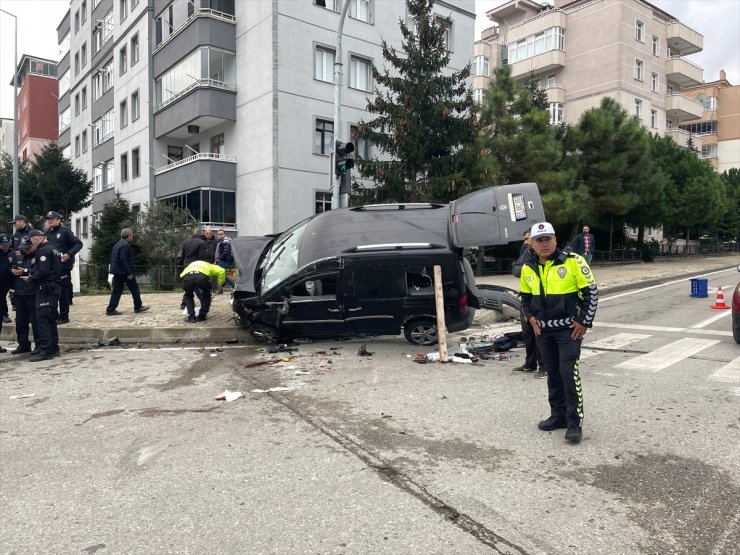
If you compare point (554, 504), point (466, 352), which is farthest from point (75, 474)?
point (466, 352)

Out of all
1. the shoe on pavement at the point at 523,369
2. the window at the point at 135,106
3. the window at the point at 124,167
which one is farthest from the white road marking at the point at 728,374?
the window at the point at 124,167

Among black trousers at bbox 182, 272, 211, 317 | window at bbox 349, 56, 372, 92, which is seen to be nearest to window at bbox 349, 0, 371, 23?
window at bbox 349, 56, 372, 92

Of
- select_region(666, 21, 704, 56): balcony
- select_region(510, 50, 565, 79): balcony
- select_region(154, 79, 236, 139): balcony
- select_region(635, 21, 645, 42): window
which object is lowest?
select_region(154, 79, 236, 139): balcony

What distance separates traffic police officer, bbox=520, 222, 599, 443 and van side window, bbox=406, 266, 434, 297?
11.8 feet

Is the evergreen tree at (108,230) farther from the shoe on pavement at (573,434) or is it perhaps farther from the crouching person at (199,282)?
the shoe on pavement at (573,434)

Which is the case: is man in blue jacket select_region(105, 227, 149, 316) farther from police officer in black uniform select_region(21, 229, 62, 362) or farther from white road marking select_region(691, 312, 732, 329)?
white road marking select_region(691, 312, 732, 329)

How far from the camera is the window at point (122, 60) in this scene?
32719 millimetres

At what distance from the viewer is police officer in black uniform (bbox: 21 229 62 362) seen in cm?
769

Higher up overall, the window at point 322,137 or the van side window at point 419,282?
the window at point 322,137

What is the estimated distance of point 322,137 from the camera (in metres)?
24.6

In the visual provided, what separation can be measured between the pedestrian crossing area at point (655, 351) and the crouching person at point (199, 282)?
6.29 metres

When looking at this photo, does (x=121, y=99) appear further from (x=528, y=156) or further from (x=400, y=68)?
(x=528, y=156)

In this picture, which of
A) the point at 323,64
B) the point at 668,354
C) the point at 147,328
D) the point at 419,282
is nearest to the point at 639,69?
the point at 323,64

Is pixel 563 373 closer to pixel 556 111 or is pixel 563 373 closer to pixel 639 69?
pixel 556 111
